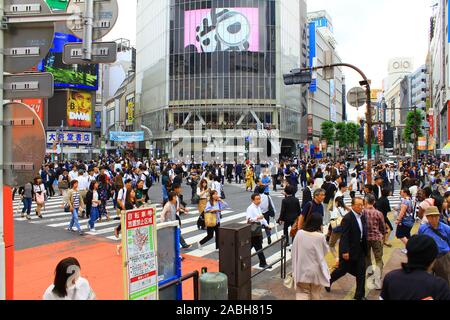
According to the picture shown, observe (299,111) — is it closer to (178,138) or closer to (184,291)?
(178,138)

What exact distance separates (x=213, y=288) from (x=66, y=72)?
56.8 metres

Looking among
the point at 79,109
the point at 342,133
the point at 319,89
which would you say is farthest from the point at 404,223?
the point at 342,133

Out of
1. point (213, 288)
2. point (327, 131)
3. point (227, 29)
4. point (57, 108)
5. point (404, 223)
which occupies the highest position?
point (227, 29)

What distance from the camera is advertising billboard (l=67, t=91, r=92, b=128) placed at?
5656 centimetres

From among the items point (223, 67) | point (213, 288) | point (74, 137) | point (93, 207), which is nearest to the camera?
point (213, 288)

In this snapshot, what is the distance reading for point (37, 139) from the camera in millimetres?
3533

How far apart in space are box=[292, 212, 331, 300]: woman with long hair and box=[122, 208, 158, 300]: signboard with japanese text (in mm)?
1930

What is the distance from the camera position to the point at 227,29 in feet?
178

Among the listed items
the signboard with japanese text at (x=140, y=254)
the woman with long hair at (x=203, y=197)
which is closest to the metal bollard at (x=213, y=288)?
the signboard with japanese text at (x=140, y=254)

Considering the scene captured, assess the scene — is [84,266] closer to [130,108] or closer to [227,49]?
[227,49]

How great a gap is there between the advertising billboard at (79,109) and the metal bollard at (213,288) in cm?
5677

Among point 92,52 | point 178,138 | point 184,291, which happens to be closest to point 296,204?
point 184,291

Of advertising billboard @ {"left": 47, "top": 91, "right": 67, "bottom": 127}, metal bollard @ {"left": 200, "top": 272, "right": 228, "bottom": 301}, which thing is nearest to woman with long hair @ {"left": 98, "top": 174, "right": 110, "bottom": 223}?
metal bollard @ {"left": 200, "top": 272, "right": 228, "bottom": 301}

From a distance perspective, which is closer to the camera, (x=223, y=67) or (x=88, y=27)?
(x=88, y=27)
